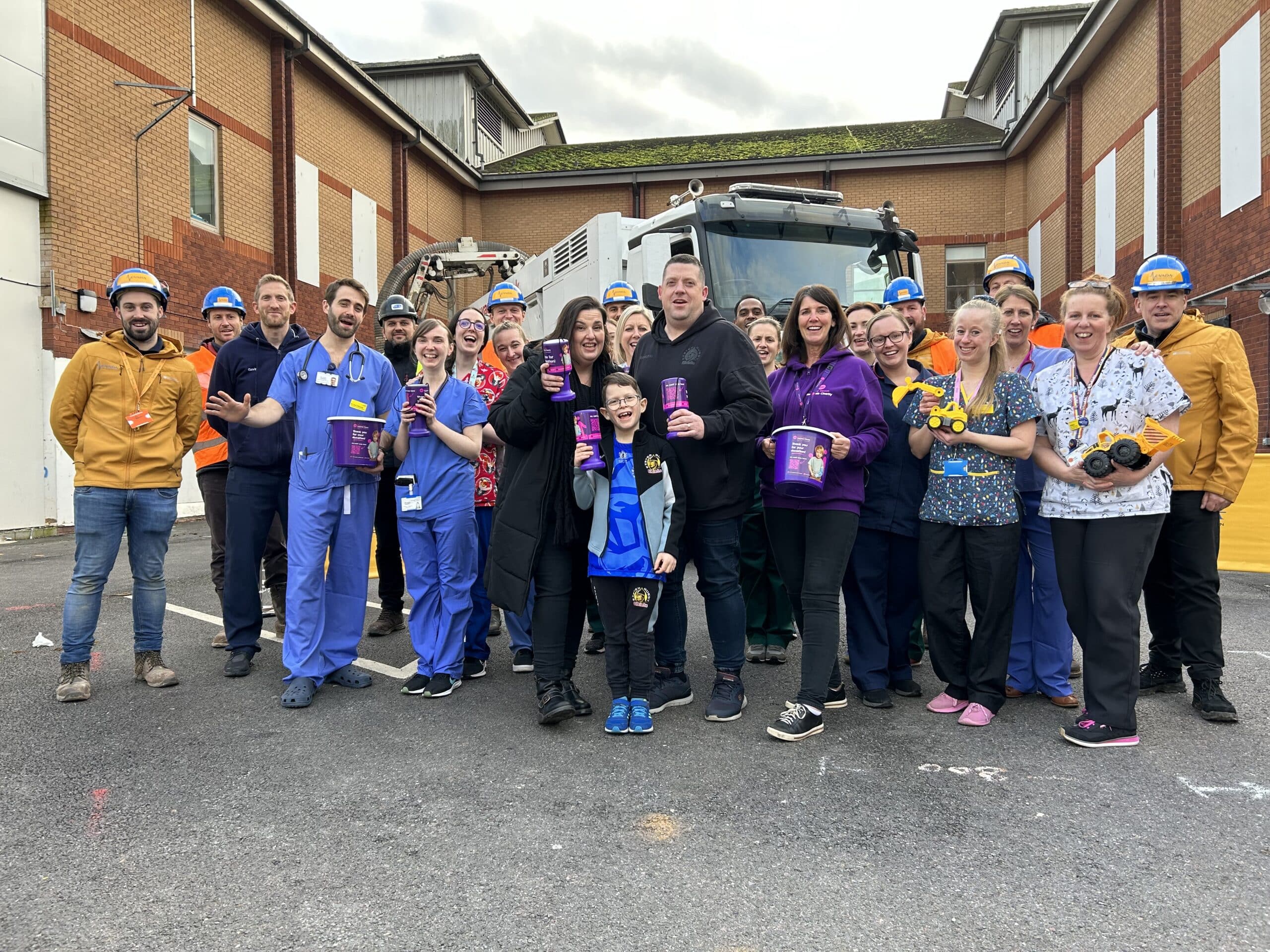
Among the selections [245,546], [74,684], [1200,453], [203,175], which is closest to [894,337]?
[1200,453]

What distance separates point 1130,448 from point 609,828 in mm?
2616

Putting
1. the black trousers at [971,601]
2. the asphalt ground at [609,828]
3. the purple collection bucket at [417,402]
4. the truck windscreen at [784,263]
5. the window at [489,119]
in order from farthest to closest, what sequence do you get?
the window at [489,119] < the truck windscreen at [784,263] < the purple collection bucket at [417,402] < the black trousers at [971,601] < the asphalt ground at [609,828]

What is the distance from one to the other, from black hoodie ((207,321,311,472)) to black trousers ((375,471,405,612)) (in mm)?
918

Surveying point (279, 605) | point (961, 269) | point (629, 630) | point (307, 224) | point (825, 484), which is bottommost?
point (279, 605)

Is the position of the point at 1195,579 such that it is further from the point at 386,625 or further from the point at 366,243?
the point at 366,243

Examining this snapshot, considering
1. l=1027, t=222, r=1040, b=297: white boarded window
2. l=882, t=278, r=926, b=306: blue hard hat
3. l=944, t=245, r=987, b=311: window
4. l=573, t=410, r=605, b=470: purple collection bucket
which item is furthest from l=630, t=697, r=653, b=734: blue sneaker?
l=944, t=245, r=987, b=311: window

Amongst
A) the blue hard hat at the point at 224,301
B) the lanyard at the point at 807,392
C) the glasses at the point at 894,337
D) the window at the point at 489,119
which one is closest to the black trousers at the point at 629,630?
the lanyard at the point at 807,392

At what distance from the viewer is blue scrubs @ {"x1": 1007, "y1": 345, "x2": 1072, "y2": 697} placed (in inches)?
174

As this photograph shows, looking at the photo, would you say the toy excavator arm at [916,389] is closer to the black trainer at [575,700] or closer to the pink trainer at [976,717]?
the pink trainer at [976,717]

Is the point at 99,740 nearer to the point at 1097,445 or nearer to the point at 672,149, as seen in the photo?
the point at 1097,445

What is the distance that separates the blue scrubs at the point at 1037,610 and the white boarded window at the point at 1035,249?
20340 mm

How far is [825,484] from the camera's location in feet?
13.5

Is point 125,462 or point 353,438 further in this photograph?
point 125,462

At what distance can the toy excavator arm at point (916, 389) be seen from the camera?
13.6 feet
